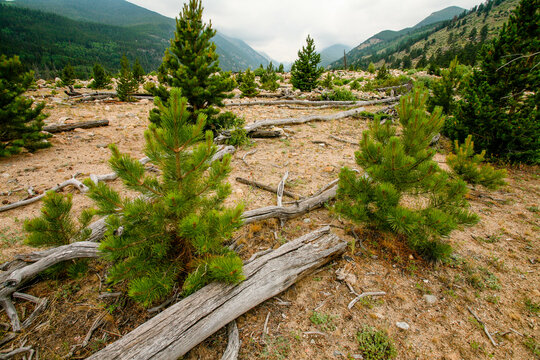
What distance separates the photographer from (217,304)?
2188 millimetres

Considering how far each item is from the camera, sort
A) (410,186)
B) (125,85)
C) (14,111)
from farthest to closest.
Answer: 1. (125,85)
2. (14,111)
3. (410,186)

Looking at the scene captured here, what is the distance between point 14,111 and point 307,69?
1696 cm

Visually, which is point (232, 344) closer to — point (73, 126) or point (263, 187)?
point (263, 187)

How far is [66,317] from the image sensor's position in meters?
2.31

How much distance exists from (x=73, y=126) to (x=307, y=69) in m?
15.6

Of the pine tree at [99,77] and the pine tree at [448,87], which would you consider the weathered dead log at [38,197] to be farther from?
the pine tree at [99,77]

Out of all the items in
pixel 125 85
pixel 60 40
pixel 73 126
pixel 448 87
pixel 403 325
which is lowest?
pixel 403 325

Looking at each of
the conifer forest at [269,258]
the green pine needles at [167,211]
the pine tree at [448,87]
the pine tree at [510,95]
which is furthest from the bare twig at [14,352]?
the pine tree at [448,87]

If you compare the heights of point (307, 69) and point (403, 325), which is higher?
point (307, 69)

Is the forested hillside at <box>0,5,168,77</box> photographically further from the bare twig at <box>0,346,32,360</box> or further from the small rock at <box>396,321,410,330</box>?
the small rock at <box>396,321,410,330</box>

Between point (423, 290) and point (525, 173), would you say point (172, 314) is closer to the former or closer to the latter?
point (423, 290)

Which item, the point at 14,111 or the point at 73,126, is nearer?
the point at 14,111

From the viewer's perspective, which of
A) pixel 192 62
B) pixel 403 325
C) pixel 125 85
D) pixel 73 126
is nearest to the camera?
pixel 403 325

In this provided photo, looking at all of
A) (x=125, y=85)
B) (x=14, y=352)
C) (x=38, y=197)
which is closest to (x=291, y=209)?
(x=14, y=352)
